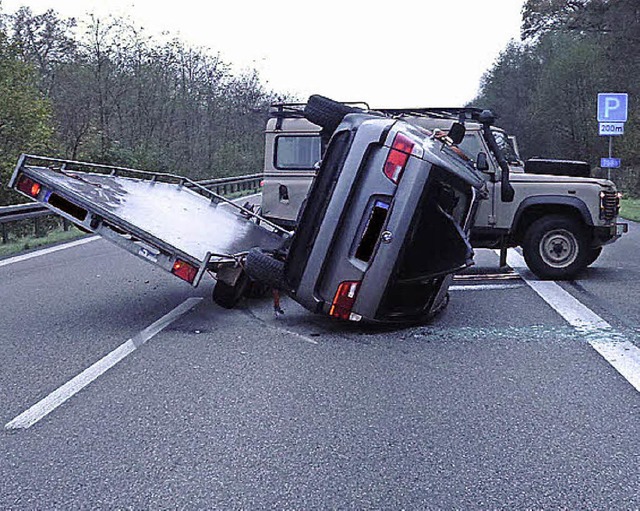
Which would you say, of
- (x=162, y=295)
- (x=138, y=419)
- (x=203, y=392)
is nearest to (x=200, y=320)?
(x=162, y=295)

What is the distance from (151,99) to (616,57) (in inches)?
835

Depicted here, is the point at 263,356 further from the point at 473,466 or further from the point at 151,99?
the point at 151,99

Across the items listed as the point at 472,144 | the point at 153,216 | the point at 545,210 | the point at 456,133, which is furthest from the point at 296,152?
the point at 456,133

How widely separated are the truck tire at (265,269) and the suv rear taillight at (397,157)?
1282mm

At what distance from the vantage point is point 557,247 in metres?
11.7

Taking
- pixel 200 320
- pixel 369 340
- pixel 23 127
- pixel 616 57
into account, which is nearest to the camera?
pixel 369 340

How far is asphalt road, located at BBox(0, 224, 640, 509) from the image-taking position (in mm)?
4449

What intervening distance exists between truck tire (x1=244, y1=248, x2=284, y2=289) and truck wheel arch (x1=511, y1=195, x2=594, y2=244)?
4.66 meters

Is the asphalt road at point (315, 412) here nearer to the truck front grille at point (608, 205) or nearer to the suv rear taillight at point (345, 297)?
the suv rear taillight at point (345, 297)

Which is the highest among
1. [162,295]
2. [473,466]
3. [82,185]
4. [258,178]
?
[82,185]

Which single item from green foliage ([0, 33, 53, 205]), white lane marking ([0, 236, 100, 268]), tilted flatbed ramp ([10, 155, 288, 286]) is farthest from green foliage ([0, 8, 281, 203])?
tilted flatbed ramp ([10, 155, 288, 286])

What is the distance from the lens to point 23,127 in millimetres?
24766

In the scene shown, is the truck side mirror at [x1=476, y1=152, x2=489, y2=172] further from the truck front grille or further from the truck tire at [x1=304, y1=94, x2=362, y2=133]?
the truck tire at [x1=304, y1=94, x2=362, y2=133]

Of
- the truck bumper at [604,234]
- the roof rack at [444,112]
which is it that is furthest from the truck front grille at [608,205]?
the roof rack at [444,112]
